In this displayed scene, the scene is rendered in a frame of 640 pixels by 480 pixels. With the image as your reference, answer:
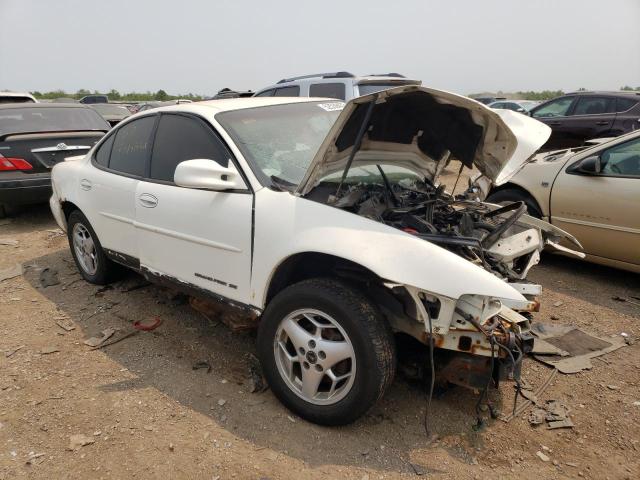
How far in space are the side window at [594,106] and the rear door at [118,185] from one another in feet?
30.1

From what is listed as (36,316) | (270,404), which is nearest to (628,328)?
(270,404)

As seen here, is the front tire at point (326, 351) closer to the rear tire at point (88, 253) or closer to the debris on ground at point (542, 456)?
the debris on ground at point (542, 456)

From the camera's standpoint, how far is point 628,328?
3.66m

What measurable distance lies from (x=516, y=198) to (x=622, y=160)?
1.05m

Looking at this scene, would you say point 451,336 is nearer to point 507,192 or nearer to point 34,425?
point 34,425

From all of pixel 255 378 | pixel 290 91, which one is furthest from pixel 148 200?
pixel 290 91

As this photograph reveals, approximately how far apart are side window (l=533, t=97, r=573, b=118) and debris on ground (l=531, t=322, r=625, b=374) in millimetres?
8071

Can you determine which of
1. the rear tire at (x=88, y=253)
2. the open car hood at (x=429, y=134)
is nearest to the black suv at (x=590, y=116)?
the open car hood at (x=429, y=134)

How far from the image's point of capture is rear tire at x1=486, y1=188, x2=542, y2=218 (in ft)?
16.2

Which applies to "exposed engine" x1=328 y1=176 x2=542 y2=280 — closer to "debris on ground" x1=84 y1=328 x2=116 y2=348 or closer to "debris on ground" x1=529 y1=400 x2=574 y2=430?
"debris on ground" x1=529 y1=400 x2=574 y2=430

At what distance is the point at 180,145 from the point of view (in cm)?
338

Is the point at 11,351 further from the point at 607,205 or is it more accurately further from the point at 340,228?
the point at 607,205

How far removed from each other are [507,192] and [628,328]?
198 centimetres

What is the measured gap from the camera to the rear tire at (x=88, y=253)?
431 centimetres
